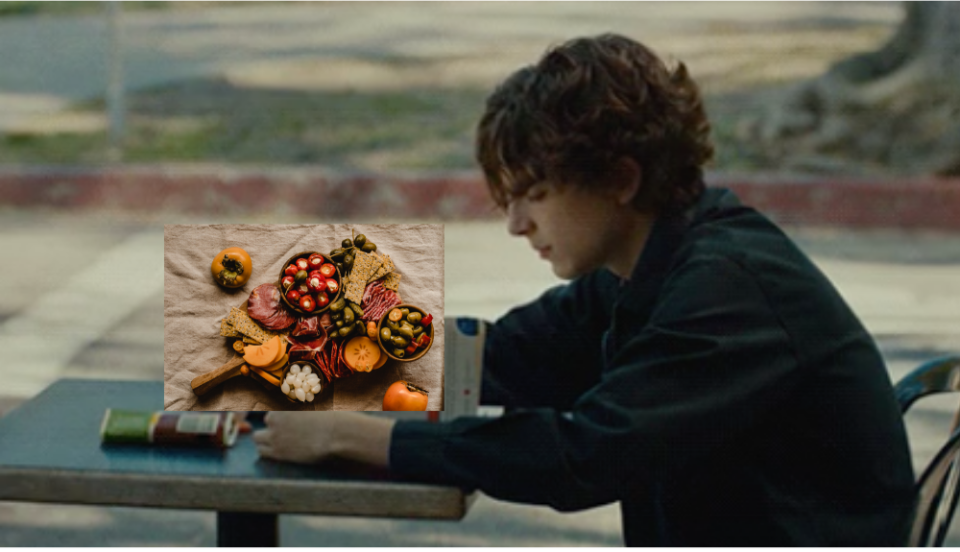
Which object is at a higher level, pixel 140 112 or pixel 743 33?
pixel 743 33

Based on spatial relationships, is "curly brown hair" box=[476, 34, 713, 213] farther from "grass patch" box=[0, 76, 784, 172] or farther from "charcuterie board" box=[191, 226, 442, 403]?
"grass patch" box=[0, 76, 784, 172]

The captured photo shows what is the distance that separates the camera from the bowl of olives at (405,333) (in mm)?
1294

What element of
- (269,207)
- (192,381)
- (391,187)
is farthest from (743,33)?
(192,381)

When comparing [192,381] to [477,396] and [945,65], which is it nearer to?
[477,396]

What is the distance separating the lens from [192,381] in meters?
1.34

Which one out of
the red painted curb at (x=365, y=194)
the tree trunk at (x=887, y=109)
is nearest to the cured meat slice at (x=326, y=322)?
the red painted curb at (x=365, y=194)

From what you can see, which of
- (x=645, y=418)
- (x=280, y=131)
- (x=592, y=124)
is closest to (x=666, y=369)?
(x=645, y=418)

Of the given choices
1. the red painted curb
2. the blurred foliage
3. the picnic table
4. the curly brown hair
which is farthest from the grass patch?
the picnic table

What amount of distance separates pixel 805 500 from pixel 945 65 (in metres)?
5.41

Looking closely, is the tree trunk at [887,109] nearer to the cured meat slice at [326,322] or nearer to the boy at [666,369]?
the boy at [666,369]

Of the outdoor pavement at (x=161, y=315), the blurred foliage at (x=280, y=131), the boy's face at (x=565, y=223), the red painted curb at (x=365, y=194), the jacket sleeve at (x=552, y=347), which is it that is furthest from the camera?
the blurred foliage at (x=280, y=131)

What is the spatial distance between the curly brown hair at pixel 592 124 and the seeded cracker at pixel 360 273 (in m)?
0.21

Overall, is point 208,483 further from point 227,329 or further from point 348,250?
point 348,250

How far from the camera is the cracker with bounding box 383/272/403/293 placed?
130 cm
